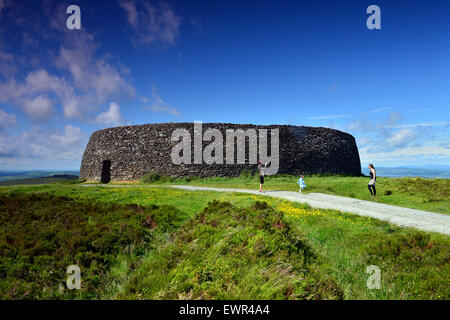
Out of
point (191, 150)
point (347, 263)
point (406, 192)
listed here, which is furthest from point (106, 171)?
point (406, 192)

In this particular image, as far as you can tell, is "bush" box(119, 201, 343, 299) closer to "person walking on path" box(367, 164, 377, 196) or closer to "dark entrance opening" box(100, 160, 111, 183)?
"person walking on path" box(367, 164, 377, 196)

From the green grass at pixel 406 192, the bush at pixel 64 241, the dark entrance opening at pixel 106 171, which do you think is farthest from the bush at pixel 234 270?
the dark entrance opening at pixel 106 171

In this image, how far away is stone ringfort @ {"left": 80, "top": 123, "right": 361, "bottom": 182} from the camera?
25514mm

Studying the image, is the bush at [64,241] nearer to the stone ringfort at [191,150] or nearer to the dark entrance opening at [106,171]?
the stone ringfort at [191,150]

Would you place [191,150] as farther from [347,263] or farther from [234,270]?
[234,270]

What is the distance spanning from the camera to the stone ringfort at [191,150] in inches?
1004

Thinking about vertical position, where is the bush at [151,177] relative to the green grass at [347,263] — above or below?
above

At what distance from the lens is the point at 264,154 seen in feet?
85.4

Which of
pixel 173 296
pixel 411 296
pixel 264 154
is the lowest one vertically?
pixel 411 296

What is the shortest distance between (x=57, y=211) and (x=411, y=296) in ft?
32.6

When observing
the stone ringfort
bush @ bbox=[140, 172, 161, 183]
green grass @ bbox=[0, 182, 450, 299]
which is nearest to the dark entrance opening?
the stone ringfort

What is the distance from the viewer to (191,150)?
25.7m
